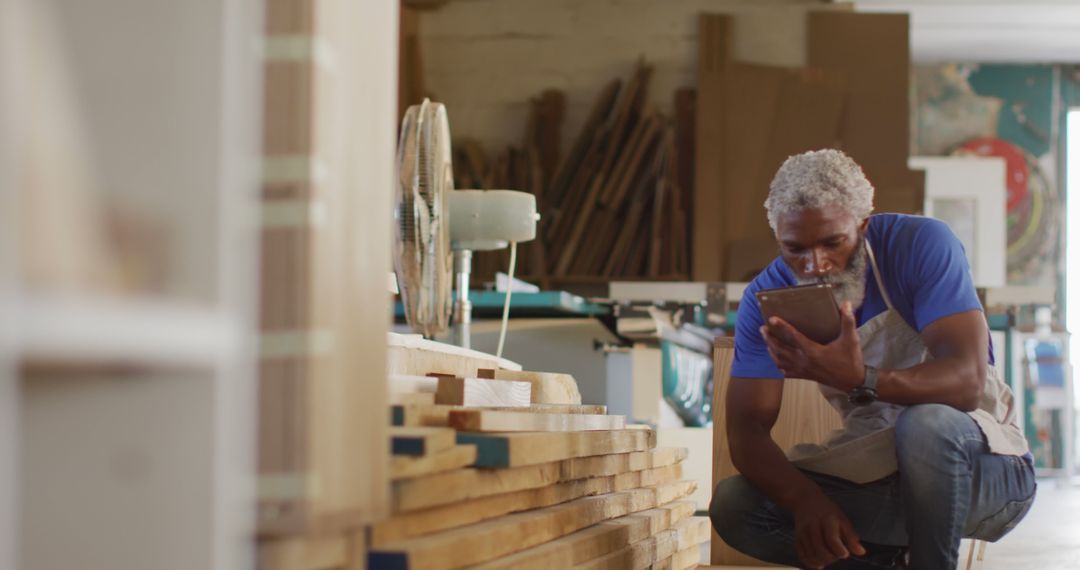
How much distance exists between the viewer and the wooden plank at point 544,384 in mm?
2600

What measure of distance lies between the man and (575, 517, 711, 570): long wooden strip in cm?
16

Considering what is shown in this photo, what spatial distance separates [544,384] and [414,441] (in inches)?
48.7

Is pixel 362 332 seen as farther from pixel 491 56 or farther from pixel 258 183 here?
Result: pixel 491 56

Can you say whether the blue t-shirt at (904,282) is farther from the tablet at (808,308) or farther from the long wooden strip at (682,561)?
the long wooden strip at (682,561)

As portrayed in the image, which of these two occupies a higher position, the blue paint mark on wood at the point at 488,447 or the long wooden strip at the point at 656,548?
the blue paint mark on wood at the point at 488,447

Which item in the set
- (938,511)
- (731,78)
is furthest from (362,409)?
(731,78)

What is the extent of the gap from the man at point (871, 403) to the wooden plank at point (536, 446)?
280mm

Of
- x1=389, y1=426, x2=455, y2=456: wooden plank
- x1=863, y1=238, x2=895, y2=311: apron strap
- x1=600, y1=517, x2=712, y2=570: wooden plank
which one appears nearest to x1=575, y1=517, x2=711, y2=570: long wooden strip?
x1=600, y1=517, x2=712, y2=570: wooden plank

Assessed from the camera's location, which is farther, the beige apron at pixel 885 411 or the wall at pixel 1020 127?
the wall at pixel 1020 127

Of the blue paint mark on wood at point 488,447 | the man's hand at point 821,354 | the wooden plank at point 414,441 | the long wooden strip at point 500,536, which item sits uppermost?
the man's hand at point 821,354

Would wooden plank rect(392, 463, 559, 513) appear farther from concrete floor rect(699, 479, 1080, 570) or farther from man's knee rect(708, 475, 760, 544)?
concrete floor rect(699, 479, 1080, 570)

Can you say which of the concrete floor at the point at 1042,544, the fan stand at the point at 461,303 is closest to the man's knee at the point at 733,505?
the fan stand at the point at 461,303

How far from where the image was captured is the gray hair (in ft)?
8.10

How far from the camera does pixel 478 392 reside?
7.16 feet
